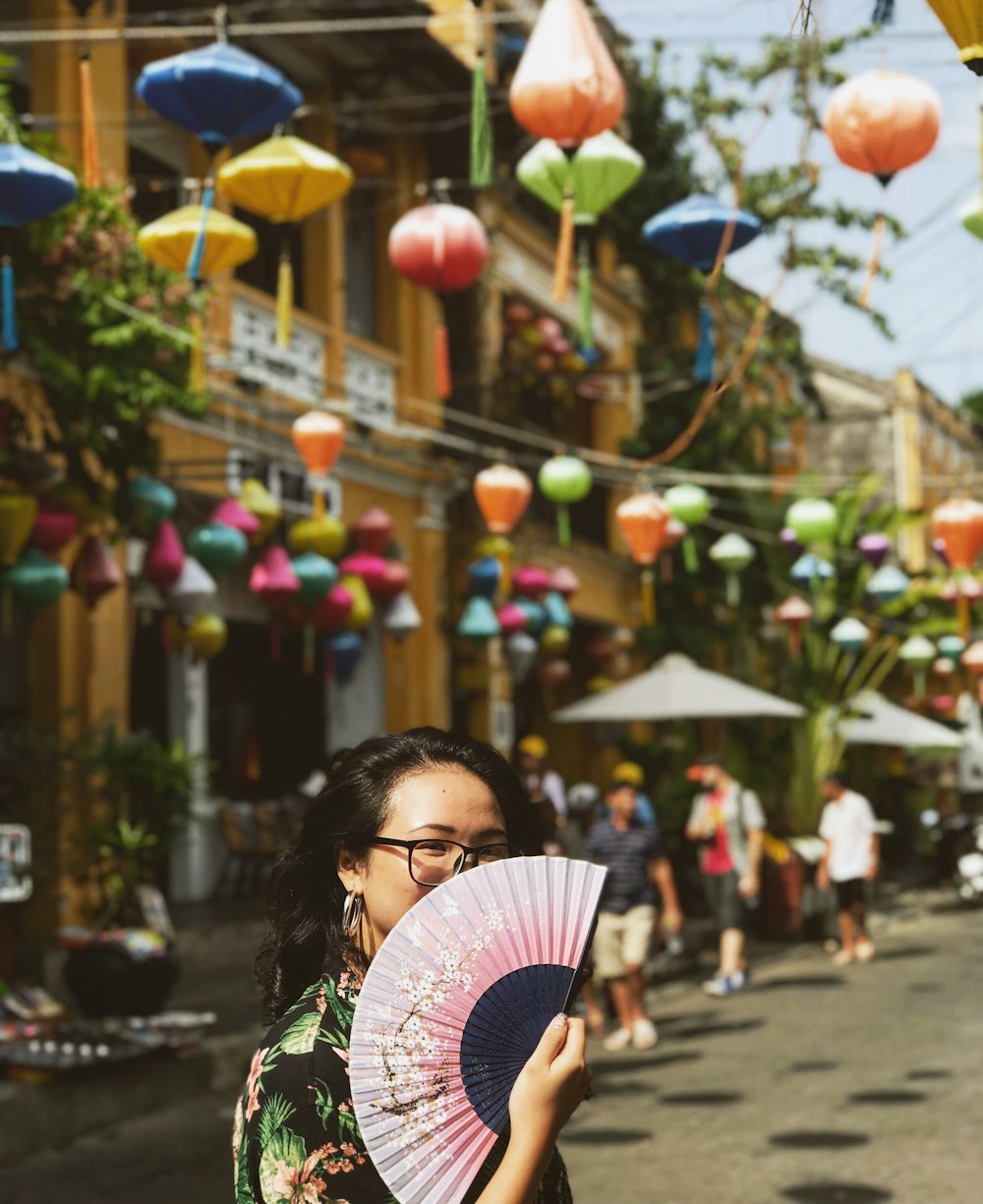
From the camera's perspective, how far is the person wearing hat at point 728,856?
41.0 feet

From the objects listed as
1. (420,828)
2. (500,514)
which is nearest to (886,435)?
(500,514)

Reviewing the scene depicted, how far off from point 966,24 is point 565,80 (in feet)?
9.23

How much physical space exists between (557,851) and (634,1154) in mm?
4238

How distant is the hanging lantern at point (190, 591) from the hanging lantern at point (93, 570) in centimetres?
47

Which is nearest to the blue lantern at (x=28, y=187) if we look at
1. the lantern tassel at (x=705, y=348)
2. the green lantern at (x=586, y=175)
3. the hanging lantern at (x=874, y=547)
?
the green lantern at (x=586, y=175)

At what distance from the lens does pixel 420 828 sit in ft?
6.55

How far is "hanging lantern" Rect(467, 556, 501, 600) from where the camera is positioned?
15.5 metres

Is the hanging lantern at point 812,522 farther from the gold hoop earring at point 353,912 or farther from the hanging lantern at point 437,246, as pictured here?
the gold hoop earring at point 353,912

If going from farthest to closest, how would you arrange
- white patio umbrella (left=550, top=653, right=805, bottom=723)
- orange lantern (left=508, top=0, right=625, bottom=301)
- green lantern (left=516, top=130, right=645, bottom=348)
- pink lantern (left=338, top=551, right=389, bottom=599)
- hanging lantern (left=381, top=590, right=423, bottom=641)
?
white patio umbrella (left=550, top=653, right=805, bottom=723) < hanging lantern (left=381, top=590, right=423, bottom=641) < pink lantern (left=338, top=551, right=389, bottom=599) < green lantern (left=516, top=130, right=645, bottom=348) < orange lantern (left=508, top=0, right=625, bottom=301)

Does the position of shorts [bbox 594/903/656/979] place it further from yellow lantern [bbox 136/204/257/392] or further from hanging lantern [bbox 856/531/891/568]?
hanging lantern [bbox 856/531/891/568]

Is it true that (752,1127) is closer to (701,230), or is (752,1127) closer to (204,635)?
(701,230)

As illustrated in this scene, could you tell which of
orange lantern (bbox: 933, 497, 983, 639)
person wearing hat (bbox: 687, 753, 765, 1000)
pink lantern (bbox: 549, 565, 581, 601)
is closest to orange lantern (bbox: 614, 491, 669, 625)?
person wearing hat (bbox: 687, 753, 765, 1000)

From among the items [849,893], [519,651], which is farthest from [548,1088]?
[519,651]

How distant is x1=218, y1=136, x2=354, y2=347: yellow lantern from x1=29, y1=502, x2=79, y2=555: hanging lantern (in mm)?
2169
